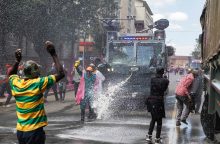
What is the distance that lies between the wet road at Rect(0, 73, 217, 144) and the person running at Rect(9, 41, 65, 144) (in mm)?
4093

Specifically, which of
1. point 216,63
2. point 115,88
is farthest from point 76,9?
point 216,63

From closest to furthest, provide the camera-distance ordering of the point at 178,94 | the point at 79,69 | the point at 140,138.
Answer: the point at 140,138 < the point at 178,94 < the point at 79,69

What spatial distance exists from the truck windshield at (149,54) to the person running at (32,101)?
37.7 feet

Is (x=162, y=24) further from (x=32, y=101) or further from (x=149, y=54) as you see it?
(x=32, y=101)

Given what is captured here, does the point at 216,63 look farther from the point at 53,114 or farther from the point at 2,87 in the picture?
the point at 2,87

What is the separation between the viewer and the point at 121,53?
16922mm

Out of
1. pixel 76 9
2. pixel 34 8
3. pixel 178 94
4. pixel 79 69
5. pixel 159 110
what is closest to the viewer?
pixel 159 110

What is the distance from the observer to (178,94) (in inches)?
467

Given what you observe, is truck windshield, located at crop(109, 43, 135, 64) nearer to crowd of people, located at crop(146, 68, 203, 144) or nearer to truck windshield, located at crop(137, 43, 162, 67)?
truck windshield, located at crop(137, 43, 162, 67)

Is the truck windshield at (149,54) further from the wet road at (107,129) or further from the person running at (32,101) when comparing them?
the person running at (32,101)

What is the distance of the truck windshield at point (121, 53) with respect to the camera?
16656 mm

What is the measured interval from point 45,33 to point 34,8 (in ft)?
8.88

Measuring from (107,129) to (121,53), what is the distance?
6090 mm

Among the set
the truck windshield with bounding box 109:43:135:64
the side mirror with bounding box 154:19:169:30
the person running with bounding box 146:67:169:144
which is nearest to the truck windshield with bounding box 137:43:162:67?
the truck windshield with bounding box 109:43:135:64
